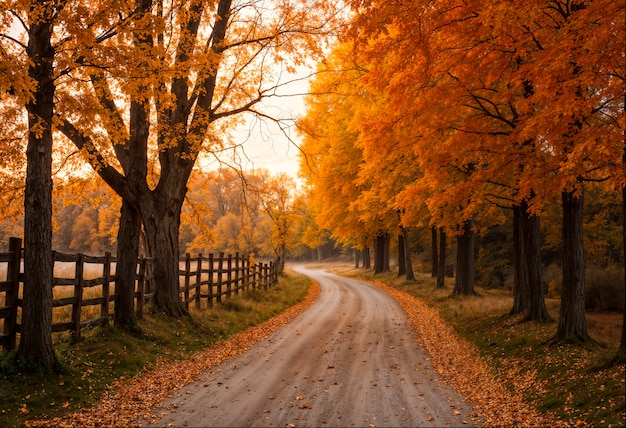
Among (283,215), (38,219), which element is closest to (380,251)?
(283,215)

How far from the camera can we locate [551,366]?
810cm

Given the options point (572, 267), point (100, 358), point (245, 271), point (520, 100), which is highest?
point (520, 100)

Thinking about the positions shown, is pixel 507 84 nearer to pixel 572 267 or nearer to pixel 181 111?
pixel 572 267

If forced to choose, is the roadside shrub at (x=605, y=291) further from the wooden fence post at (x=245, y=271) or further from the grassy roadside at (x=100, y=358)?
the grassy roadside at (x=100, y=358)

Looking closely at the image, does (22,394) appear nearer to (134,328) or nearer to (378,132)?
(134,328)

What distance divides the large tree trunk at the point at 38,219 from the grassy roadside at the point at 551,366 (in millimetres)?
7764

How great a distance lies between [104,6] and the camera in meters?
7.20

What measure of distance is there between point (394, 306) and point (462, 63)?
11461mm

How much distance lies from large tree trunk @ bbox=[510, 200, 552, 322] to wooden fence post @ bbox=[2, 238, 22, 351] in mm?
11055

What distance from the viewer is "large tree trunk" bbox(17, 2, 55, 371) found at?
23.6 feet

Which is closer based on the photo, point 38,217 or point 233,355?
point 38,217

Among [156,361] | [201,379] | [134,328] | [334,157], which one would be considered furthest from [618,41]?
[334,157]

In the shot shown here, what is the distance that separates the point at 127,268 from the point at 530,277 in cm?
1047

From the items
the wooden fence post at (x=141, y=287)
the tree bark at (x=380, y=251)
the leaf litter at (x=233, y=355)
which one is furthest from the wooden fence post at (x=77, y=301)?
the tree bark at (x=380, y=251)
